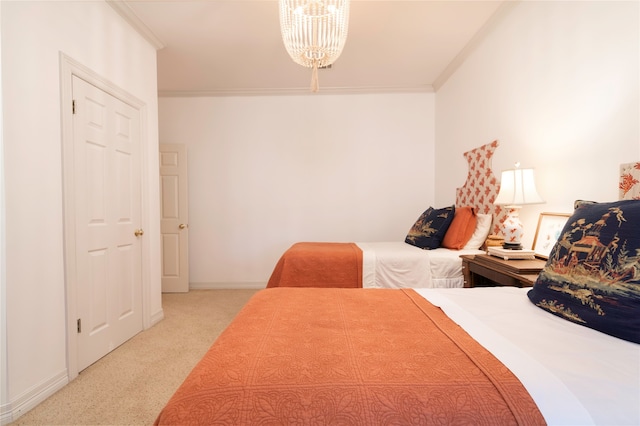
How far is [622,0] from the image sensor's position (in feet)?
5.18

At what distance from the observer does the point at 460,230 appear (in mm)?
2949

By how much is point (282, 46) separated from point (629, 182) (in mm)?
2973

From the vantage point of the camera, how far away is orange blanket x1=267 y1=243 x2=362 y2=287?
2.71m

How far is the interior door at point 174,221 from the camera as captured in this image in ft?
13.7

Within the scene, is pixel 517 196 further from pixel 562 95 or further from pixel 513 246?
pixel 562 95

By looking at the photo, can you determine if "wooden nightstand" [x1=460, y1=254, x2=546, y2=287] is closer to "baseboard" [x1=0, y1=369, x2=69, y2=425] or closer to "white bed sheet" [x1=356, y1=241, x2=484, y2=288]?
"white bed sheet" [x1=356, y1=241, x2=484, y2=288]

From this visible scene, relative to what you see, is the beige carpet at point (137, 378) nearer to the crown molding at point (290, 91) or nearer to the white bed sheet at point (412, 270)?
the white bed sheet at point (412, 270)

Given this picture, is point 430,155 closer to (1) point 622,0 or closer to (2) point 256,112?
(2) point 256,112

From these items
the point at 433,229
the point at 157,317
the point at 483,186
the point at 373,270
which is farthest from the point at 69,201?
the point at 483,186

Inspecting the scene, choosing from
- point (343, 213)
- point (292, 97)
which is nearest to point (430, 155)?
point (343, 213)

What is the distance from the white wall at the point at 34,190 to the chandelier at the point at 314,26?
1434mm

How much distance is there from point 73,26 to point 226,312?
2.74 meters

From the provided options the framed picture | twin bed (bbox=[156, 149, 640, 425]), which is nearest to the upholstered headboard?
the framed picture

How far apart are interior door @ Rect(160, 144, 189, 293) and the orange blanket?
1998 mm
